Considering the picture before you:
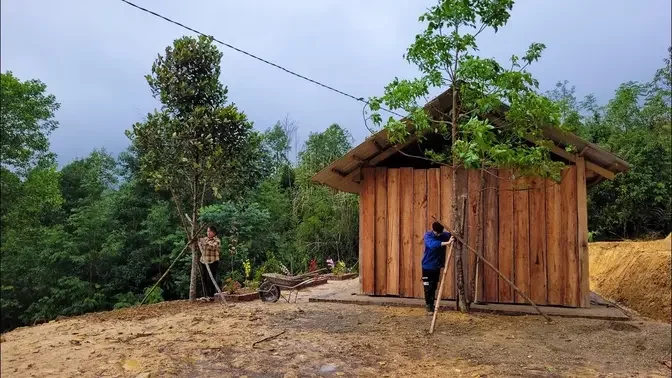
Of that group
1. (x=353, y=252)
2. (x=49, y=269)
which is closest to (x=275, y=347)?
(x=353, y=252)

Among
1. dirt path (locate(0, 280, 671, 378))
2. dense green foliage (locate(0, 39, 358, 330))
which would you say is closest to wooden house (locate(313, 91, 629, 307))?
dirt path (locate(0, 280, 671, 378))

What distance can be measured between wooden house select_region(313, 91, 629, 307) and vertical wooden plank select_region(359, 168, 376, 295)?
20 mm

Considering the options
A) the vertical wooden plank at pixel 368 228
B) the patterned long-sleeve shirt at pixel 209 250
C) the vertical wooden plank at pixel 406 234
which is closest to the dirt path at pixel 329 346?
the vertical wooden plank at pixel 406 234

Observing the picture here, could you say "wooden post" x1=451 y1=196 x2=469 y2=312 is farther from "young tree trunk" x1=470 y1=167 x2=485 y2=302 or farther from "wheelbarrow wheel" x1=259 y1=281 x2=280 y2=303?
"wheelbarrow wheel" x1=259 y1=281 x2=280 y2=303

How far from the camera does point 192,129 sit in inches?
404

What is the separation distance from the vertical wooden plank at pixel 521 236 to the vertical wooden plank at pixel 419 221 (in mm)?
1690

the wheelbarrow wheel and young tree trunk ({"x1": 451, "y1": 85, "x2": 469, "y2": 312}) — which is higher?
young tree trunk ({"x1": 451, "y1": 85, "x2": 469, "y2": 312})

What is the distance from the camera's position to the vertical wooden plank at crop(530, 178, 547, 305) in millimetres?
9422

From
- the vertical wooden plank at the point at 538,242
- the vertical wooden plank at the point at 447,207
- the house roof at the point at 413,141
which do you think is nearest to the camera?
the house roof at the point at 413,141

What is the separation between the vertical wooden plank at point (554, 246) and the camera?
9305 millimetres

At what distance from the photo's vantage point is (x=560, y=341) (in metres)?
6.89

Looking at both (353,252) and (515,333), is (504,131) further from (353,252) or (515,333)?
(353,252)

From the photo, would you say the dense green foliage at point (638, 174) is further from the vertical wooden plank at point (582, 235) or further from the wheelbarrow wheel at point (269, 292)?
the wheelbarrow wheel at point (269, 292)

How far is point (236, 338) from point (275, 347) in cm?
74
